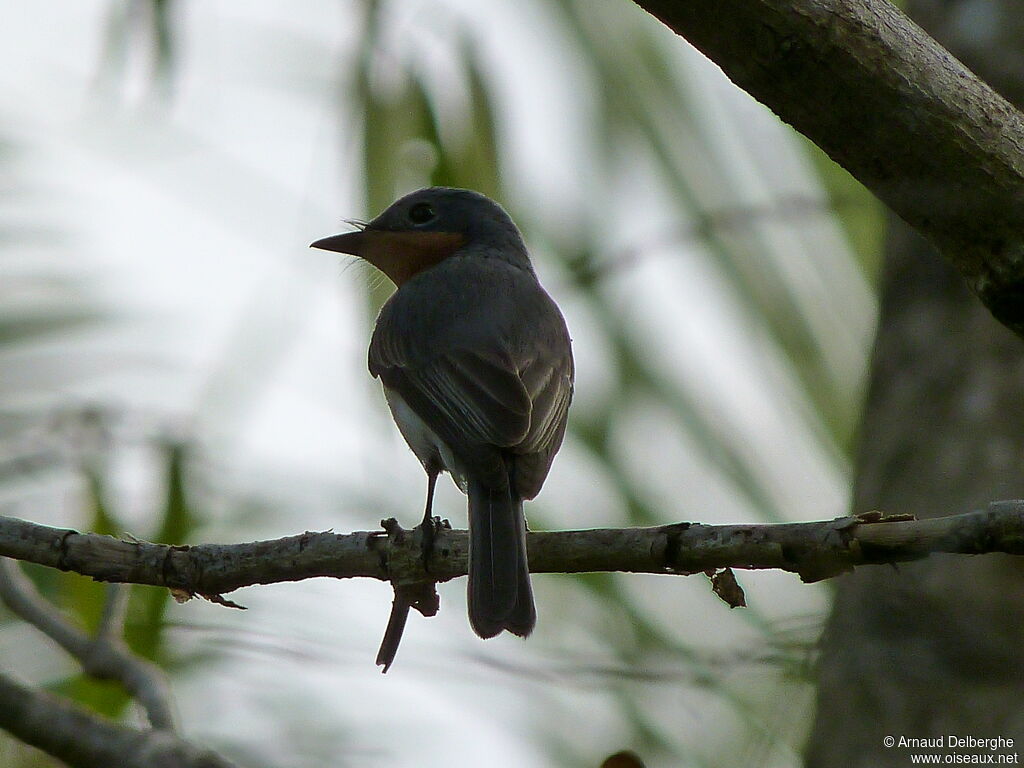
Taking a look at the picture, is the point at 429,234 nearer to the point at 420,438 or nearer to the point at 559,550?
the point at 420,438

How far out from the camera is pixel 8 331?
16.4ft

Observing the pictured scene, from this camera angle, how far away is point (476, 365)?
4344 mm

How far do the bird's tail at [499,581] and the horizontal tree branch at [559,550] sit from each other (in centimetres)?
9

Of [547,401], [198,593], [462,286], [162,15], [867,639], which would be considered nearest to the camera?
[198,593]

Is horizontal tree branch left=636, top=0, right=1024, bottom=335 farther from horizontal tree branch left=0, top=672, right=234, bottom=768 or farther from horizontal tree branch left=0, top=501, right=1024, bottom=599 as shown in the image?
horizontal tree branch left=0, top=672, right=234, bottom=768

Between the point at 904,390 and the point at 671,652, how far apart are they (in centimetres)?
136

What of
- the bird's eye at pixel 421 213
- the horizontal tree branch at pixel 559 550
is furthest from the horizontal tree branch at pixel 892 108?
the bird's eye at pixel 421 213

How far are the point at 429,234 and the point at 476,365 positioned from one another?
1350 mm

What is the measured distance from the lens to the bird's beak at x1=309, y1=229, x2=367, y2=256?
17.7ft

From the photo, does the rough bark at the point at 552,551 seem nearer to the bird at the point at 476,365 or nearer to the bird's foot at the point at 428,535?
the bird's foot at the point at 428,535

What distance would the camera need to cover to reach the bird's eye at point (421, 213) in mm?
5613

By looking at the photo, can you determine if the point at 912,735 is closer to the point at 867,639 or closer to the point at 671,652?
the point at 867,639

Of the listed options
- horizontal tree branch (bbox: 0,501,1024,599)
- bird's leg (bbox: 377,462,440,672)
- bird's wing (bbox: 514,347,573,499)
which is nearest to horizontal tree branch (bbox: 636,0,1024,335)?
horizontal tree branch (bbox: 0,501,1024,599)

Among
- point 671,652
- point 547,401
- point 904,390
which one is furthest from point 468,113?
point 671,652
